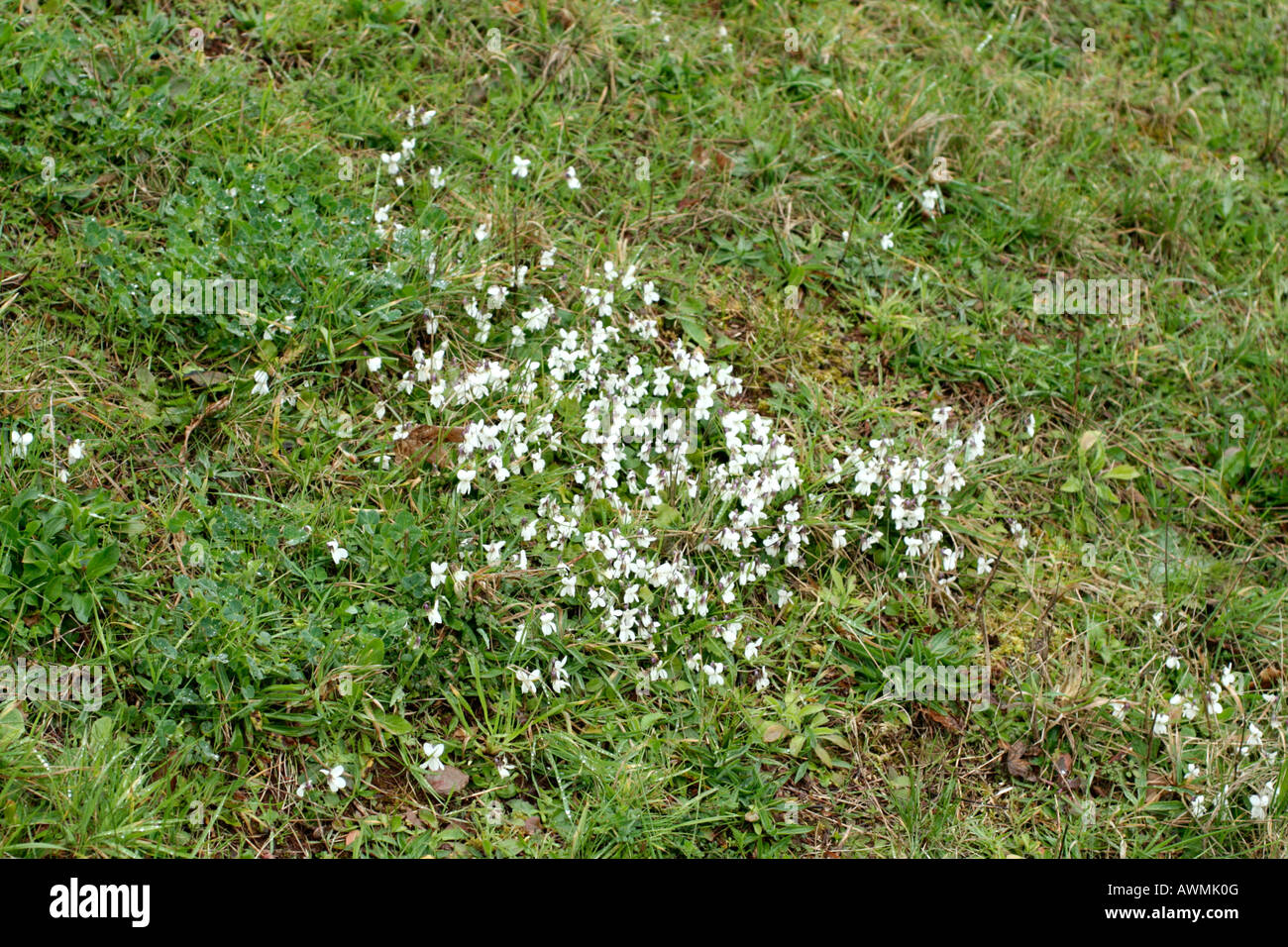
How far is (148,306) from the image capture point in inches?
147

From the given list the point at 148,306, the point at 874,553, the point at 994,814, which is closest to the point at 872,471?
the point at 874,553

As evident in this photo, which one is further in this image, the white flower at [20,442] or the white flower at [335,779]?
the white flower at [20,442]

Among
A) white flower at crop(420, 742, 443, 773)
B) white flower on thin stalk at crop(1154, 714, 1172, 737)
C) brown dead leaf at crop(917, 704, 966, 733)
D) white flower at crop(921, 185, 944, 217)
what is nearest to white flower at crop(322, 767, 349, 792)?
white flower at crop(420, 742, 443, 773)

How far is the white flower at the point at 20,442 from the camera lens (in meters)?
3.29

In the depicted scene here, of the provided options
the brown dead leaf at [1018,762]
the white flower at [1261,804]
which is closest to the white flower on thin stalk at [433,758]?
the brown dead leaf at [1018,762]

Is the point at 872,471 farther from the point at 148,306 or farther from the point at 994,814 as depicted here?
the point at 148,306

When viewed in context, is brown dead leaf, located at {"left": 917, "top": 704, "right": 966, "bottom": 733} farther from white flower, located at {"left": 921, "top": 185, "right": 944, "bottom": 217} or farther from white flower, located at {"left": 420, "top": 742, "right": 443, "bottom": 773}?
white flower, located at {"left": 921, "top": 185, "right": 944, "bottom": 217}

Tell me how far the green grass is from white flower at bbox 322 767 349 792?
75 mm

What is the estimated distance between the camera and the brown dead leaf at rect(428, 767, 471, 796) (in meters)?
3.16

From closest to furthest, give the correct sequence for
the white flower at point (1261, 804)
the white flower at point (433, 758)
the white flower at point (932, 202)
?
the white flower at point (433, 758)
the white flower at point (1261, 804)
the white flower at point (932, 202)

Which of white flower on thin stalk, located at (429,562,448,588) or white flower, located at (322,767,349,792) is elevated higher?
white flower on thin stalk, located at (429,562,448,588)

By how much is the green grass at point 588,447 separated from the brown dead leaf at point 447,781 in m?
0.04

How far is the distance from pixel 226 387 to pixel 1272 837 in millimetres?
3729

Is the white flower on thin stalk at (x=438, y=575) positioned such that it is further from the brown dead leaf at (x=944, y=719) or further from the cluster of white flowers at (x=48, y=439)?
the brown dead leaf at (x=944, y=719)
